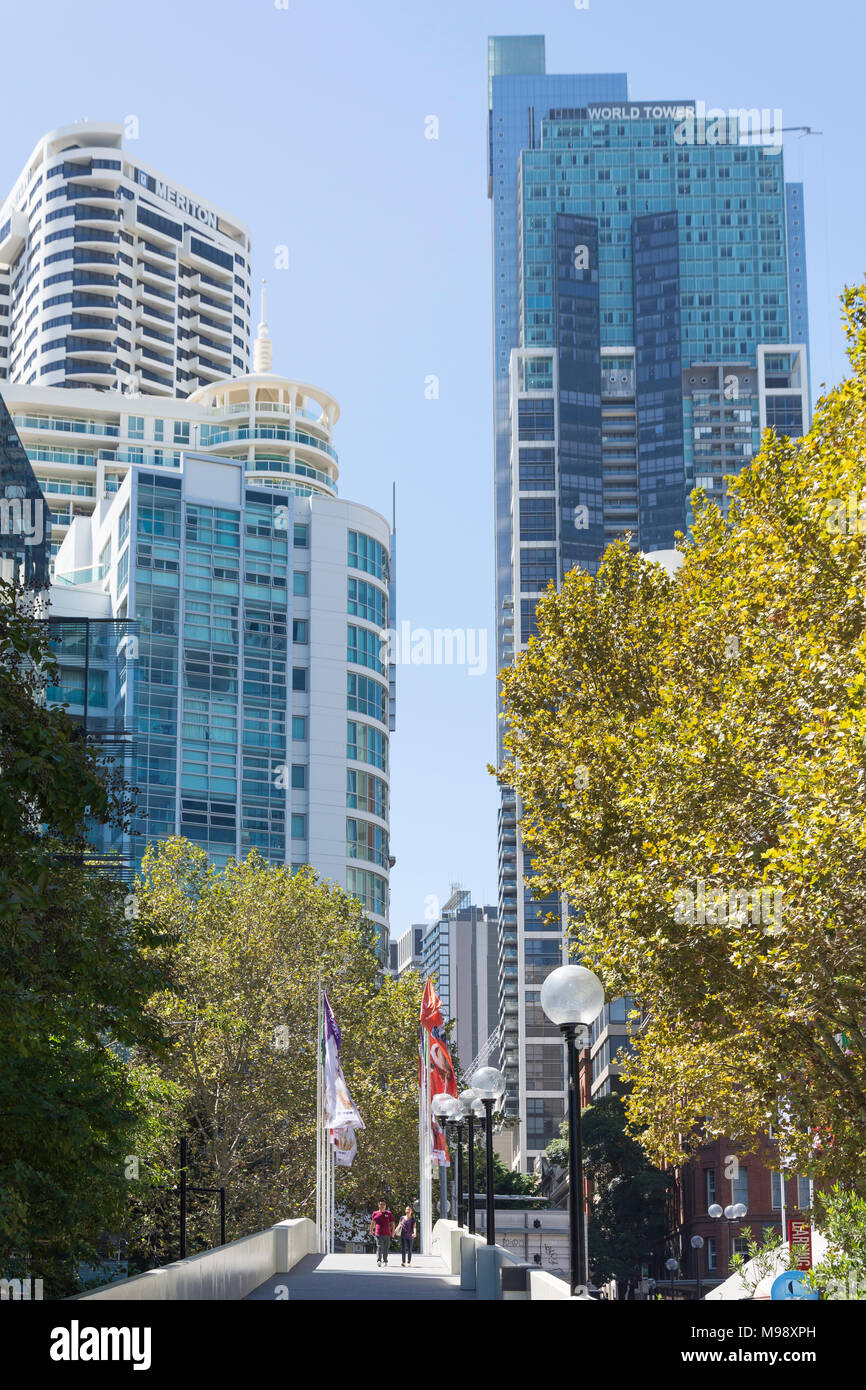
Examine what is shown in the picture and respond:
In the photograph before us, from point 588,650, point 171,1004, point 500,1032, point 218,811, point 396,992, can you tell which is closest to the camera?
point 588,650

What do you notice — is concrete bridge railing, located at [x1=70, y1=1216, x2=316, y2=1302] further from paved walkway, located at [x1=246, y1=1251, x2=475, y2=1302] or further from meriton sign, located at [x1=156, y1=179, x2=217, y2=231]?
meriton sign, located at [x1=156, y1=179, x2=217, y2=231]

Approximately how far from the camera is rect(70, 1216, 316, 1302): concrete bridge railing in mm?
13578

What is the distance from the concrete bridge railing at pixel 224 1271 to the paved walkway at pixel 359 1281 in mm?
299

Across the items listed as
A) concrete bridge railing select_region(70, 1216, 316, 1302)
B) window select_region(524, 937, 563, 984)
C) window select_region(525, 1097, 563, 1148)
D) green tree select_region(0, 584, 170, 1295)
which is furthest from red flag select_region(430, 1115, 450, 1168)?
window select_region(524, 937, 563, 984)

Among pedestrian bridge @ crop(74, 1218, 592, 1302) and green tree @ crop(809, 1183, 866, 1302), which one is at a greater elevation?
green tree @ crop(809, 1183, 866, 1302)

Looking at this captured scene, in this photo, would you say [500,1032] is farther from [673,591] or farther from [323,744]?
[673,591]

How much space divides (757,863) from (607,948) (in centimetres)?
282

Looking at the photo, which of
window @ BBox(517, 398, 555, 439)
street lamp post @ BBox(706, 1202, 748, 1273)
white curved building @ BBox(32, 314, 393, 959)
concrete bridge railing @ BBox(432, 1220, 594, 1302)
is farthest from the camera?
window @ BBox(517, 398, 555, 439)

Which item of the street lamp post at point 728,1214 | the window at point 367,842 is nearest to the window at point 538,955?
the window at point 367,842

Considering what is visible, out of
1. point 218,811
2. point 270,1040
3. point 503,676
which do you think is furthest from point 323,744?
point 503,676

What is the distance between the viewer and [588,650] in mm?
30484

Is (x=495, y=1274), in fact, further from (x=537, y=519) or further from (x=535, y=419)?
(x=535, y=419)

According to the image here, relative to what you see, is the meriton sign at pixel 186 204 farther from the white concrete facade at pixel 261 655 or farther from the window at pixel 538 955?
the window at pixel 538 955

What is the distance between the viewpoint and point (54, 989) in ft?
56.0
